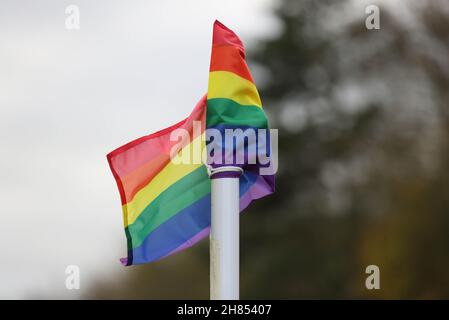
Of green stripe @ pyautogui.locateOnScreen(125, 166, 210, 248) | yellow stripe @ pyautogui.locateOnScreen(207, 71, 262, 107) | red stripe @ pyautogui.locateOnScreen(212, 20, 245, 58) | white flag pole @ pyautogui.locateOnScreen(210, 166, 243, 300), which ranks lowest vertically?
white flag pole @ pyautogui.locateOnScreen(210, 166, 243, 300)

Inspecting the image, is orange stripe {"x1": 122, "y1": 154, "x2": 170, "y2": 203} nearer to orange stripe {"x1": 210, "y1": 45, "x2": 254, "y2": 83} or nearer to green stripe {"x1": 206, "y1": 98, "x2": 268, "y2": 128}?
green stripe {"x1": 206, "y1": 98, "x2": 268, "y2": 128}

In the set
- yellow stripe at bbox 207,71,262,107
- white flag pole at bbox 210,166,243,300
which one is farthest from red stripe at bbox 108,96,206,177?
white flag pole at bbox 210,166,243,300

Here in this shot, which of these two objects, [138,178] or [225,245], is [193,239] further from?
[225,245]

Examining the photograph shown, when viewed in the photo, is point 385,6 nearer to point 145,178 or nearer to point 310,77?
point 310,77

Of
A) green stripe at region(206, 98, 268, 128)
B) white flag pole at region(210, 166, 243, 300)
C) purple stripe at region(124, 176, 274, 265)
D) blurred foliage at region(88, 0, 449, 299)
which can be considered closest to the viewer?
white flag pole at region(210, 166, 243, 300)

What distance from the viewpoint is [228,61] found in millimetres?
3693

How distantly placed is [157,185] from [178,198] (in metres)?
0.10

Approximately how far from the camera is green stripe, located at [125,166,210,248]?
398 cm

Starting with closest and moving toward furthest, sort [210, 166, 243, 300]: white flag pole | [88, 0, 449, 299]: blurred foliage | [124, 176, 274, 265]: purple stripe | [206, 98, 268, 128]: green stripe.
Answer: [210, 166, 243, 300]: white flag pole → [206, 98, 268, 128]: green stripe → [124, 176, 274, 265]: purple stripe → [88, 0, 449, 299]: blurred foliage

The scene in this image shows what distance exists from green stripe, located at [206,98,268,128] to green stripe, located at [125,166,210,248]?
0.37 meters

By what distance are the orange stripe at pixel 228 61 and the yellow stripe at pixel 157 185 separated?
0.42 meters

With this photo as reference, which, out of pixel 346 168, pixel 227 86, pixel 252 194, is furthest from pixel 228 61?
pixel 346 168
